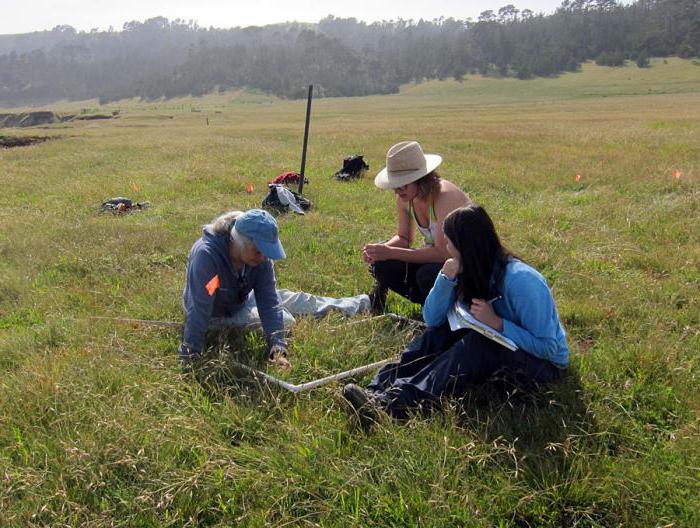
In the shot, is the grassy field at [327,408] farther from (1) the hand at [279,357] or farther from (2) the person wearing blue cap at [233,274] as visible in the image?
(2) the person wearing blue cap at [233,274]

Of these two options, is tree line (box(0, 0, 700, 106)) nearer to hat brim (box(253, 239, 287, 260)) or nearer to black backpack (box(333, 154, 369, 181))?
black backpack (box(333, 154, 369, 181))

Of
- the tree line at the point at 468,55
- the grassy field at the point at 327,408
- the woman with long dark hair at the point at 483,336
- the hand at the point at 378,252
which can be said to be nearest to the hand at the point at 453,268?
the woman with long dark hair at the point at 483,336

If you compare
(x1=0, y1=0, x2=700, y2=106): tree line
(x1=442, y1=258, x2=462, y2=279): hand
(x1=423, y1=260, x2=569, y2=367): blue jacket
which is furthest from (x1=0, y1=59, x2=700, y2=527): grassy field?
(x1=0, y1=0, x2=700, y2=106): tree line

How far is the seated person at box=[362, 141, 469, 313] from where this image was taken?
4.84 metres

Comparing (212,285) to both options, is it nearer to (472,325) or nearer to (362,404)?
(362,404)

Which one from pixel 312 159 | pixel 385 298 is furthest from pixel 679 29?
pixel 385 298

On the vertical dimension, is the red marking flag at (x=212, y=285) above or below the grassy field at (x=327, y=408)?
above

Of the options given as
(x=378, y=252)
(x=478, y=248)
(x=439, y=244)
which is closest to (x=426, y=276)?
(x=439, y=244)

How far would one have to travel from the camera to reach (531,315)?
353 centimetres

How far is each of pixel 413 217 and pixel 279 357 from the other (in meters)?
2.05

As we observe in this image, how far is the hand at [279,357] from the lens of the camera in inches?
167

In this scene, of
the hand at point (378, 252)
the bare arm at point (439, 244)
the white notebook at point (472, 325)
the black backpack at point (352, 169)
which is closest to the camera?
the white notebook at point (472, 325)

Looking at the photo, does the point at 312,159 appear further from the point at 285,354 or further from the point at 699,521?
the point at 699,521

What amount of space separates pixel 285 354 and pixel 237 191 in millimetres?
8426
